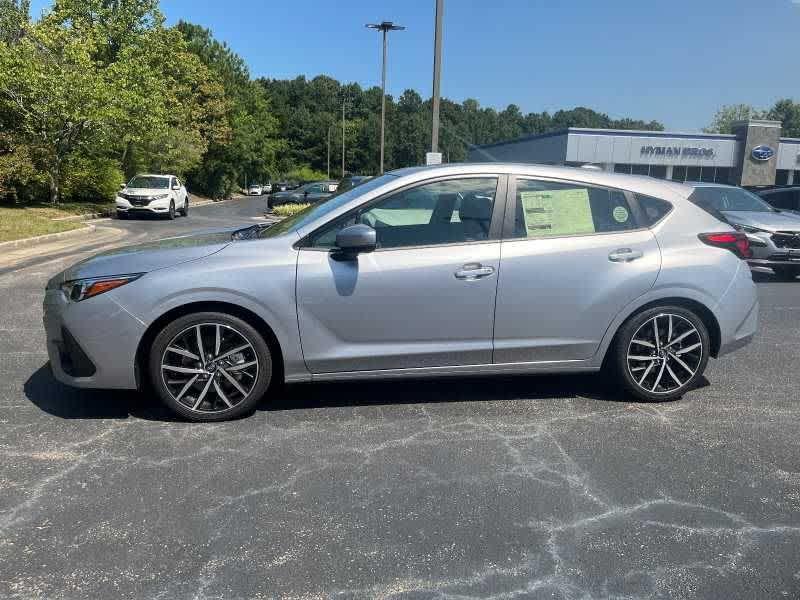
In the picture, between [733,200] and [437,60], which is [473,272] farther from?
[437,60]

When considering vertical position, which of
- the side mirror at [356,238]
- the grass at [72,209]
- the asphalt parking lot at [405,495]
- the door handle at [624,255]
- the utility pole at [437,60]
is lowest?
the asphalt parking lot at [405,495]

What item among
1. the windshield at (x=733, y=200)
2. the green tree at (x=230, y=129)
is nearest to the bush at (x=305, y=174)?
the green tree at (x=230, y=129)

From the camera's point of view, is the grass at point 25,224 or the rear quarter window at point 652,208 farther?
the grass at point 25,224

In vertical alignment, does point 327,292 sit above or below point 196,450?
above

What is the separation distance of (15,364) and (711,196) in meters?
11.4

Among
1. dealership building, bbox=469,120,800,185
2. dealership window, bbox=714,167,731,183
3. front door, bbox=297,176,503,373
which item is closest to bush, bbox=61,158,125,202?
front door, bbox=297,176,503,373

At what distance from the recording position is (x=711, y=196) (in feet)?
40.1

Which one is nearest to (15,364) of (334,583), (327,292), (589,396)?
(327,292)

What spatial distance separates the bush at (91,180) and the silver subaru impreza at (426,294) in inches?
→ 961

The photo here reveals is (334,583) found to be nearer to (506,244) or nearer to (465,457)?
(465,457)

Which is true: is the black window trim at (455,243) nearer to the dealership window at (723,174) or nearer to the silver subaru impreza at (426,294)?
the silver subaru impreza at (426,294)

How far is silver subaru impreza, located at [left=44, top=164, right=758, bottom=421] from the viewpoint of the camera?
4074 millimetres

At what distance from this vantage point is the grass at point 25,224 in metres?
14.9

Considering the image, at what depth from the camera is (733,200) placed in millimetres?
12234
